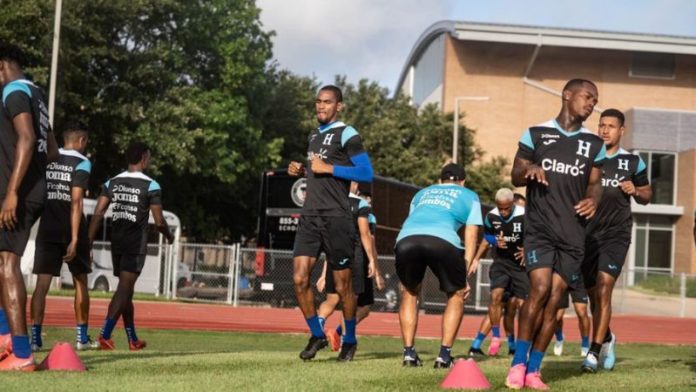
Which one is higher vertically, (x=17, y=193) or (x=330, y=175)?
(x=330, y=175)

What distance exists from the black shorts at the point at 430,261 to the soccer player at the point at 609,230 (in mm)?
1409

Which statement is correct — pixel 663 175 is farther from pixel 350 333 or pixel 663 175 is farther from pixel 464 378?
pixel 464 378

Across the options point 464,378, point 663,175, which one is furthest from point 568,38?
point 464,378

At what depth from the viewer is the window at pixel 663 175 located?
5491 cm

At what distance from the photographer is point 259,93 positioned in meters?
47.5

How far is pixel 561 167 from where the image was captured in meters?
8.36

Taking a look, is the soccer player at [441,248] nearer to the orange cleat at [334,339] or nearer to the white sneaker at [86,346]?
the orange cleat at [334,339]

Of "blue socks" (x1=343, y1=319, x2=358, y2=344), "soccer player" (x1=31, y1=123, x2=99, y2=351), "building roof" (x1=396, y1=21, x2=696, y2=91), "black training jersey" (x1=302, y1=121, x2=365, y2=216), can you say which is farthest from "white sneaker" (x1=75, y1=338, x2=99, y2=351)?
"building roof" (x1=396, y1=21, x2=696, y2=91)

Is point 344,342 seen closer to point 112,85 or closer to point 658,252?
point 112,85

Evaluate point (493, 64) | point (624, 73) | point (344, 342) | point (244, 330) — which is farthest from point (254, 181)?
point (344, 342)

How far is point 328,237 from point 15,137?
2892 millimetres

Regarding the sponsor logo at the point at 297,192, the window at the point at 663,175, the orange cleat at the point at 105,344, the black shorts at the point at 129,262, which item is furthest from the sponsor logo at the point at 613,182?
the window at the point at 663,175

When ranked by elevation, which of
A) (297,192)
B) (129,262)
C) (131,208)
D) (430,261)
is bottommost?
(129,262)

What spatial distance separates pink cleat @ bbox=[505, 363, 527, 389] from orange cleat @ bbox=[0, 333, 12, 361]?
3526mm
